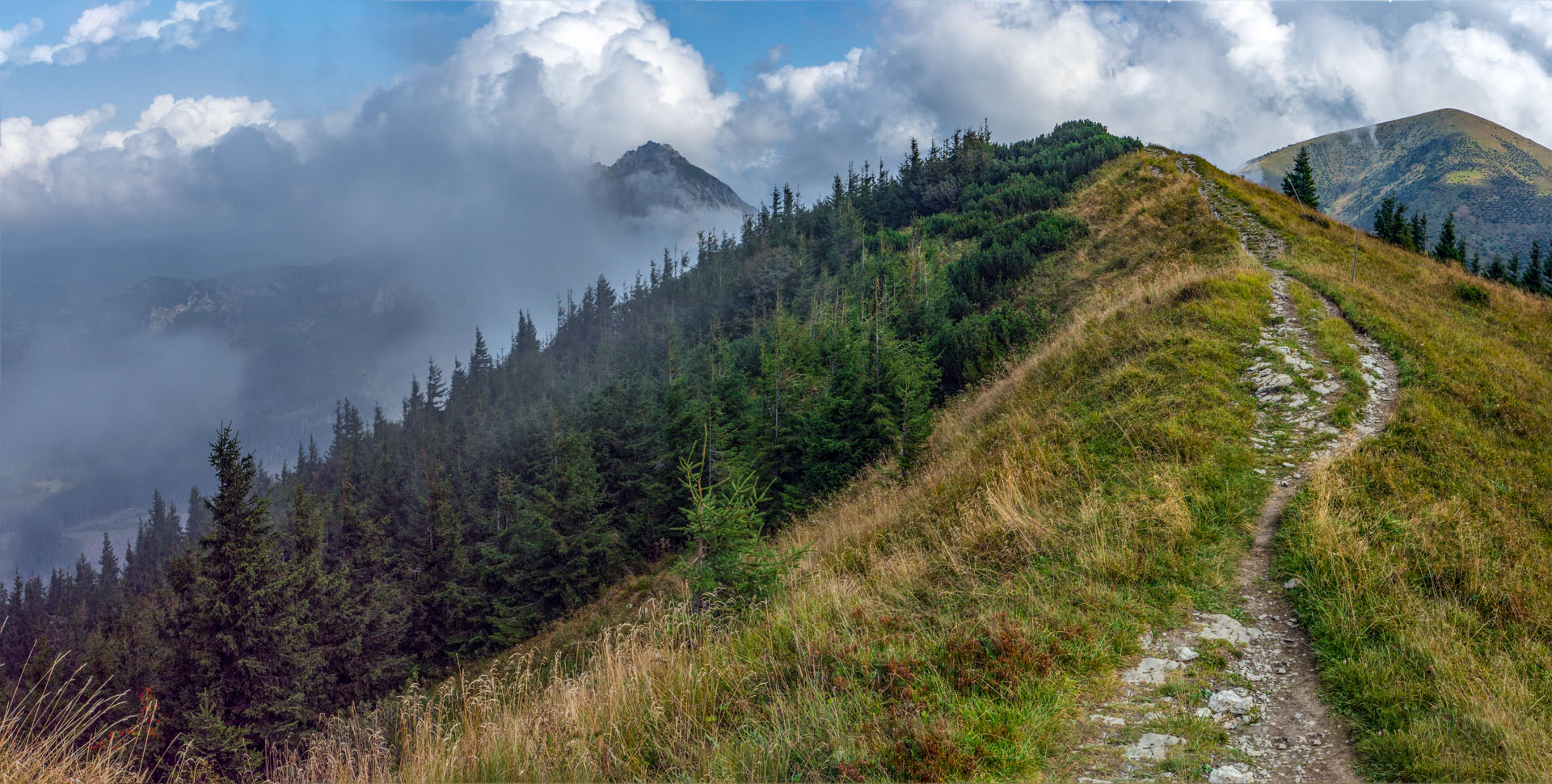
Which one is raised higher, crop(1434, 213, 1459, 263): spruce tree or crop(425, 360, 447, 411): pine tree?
crop(1434, 213, 1459, 263): spruce tree

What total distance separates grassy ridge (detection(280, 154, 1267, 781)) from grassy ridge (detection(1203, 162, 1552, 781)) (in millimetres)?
799

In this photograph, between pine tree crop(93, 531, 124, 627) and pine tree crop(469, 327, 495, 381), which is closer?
pine tree crop(93, 531, 124, 627)

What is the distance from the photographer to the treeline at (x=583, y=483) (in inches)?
926

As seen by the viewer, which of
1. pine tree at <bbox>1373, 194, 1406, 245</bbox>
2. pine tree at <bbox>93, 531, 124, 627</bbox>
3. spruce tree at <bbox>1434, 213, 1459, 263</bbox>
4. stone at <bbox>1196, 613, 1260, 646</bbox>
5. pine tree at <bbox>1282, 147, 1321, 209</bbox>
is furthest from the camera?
pine tree at <bbox>93, 531, 124, 627</bbox>

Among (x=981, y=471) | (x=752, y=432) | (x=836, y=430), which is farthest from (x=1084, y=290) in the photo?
(x=981, y=471)

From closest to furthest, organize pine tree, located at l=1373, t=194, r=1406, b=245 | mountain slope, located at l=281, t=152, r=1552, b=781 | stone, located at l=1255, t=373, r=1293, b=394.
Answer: mountain slope, located at l=281, t=152, r=1552, b=781 < stone, located at l=1255, t=373, r=1293, b=394 < pine tree, located at l=1373, t=194, r=1406, b=245

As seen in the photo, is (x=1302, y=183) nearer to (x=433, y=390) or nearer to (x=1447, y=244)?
(x=1447, y=244)

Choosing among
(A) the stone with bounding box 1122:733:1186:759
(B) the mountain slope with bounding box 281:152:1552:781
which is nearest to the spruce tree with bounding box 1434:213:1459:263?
(B) the mountain slope with bounding box 281:152:1552:781

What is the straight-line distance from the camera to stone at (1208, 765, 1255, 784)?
369cm

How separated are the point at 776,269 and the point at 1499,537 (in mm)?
78998

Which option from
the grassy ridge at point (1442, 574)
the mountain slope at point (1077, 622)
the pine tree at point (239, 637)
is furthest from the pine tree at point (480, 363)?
the grassy ridge at point (1442, 574)

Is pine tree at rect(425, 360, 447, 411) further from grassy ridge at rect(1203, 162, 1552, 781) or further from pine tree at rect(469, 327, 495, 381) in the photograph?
grassy ridge at rect(1203, 162, 1552, 781)

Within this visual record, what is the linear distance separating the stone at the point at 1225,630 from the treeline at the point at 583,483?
10.5 metres

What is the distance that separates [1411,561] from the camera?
5539 mm
